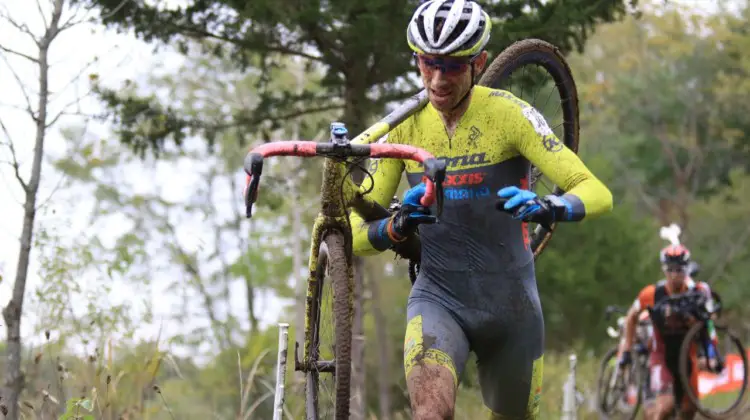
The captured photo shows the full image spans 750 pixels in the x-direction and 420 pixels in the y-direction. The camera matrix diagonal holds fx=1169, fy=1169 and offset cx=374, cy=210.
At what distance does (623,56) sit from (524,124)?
48.2m

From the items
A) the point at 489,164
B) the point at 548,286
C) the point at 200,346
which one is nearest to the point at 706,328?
the point at 489,164

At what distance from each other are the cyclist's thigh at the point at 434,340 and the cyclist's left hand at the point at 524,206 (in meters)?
0.76

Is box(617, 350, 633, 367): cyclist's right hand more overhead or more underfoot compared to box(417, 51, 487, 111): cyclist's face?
more underfoot

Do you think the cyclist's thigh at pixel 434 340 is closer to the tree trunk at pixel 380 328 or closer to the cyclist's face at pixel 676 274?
the cyclist's face at pixel 676 274

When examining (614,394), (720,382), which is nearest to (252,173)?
(614,394)

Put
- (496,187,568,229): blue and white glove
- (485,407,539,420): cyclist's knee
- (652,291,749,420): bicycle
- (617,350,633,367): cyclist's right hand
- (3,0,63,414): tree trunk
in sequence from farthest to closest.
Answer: (617,350,633,367): cyclist's right hand, (652,291,749,420): bicycle, (3,0,63,414): tree trunk, (485,407,539,420): cyclist's knee, (496,187,568,229): blue and white glove

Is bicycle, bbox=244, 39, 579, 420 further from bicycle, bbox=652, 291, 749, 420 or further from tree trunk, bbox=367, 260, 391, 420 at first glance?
tree trunk, bbox=367, 260, 391, 420

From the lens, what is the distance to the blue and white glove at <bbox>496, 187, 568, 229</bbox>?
4238 mm

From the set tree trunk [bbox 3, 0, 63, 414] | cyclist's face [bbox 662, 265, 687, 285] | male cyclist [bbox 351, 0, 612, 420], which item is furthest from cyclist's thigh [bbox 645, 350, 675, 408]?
male cyclist [bbox 351, 0, 612, 420]

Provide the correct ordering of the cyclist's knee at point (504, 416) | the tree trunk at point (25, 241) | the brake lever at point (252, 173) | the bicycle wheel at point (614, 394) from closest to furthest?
1. the brake lever at point (252, 173)
2. the cyclist's knee at point (504, 416)
3. the tree trunk at point (25, 241)
4. the bicycle wheel at point (614, 394)

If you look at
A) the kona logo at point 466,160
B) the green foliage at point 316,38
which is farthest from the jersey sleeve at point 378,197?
the green foliage at point 316,38

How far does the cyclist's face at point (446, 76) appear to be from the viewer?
4824 millimetres

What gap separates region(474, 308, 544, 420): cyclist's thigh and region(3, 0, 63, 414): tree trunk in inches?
129

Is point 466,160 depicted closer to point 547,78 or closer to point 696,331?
point 547,78
